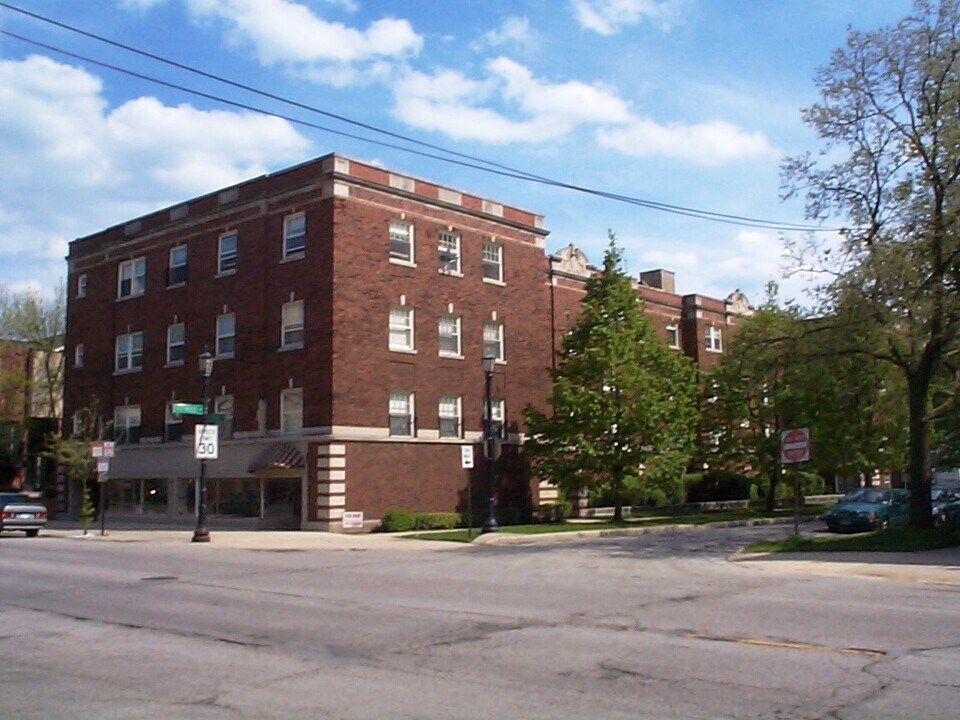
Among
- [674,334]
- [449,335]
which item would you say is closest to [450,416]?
[449,335]

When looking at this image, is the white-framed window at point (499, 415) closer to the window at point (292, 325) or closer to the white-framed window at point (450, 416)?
→ the white-framed window at point (450, 416)

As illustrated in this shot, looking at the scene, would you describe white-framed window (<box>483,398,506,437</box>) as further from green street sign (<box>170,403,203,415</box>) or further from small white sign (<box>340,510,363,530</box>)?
green street sign (<box>170,403,203,415</box>)

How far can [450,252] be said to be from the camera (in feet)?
126

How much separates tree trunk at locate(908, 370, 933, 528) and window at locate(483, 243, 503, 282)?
1789 cm

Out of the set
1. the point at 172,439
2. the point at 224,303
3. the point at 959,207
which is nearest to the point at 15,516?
the point at 172,439

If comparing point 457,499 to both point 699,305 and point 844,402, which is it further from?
point 699,305

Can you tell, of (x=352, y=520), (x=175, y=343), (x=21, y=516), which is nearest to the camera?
(x=352, y=520)

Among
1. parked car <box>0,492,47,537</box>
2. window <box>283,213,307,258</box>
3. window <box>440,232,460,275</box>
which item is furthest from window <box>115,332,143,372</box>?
window <box>440,232,460,275</box>

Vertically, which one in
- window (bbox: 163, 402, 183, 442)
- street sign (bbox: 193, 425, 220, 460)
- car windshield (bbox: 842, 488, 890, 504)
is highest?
window (bbox: 163, 402, 183, 442)

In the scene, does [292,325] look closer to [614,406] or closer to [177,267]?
[177,267]

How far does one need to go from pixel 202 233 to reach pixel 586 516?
19994 mm

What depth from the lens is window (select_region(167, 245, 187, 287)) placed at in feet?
134

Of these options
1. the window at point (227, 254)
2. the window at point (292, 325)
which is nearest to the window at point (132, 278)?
the window at point (227, 254)

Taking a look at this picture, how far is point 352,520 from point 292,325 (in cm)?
759
